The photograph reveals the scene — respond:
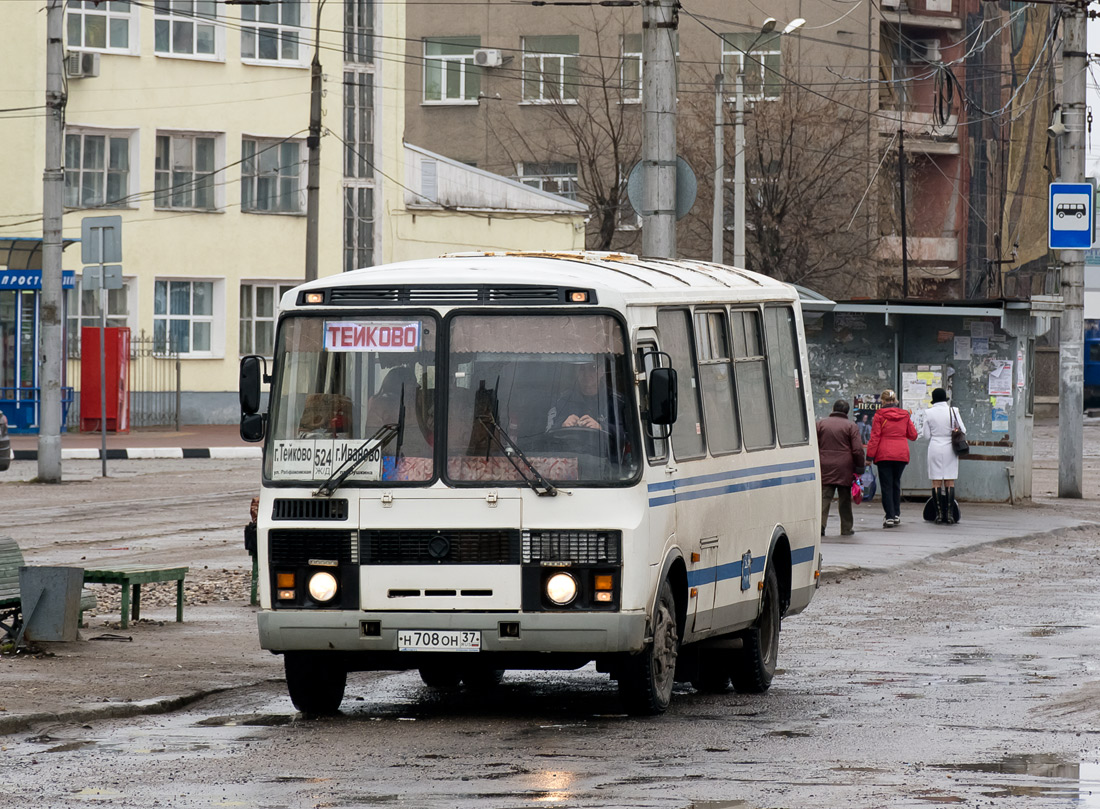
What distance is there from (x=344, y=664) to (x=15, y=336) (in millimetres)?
30548

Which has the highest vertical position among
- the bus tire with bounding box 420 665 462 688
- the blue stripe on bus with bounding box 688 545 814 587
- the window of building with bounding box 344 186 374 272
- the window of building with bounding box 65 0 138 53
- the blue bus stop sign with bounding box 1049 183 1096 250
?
the window of building with bounding box 65 0 138 53

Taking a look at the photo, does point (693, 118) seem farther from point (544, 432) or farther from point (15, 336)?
point (544, 432)

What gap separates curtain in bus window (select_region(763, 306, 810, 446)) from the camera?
40.5ft

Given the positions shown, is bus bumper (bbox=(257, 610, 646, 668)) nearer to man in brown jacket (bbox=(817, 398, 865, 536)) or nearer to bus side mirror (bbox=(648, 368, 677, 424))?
bus side mirror (bbox=(648, 368, 677, 424))

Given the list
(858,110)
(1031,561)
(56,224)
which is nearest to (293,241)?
(858,110)

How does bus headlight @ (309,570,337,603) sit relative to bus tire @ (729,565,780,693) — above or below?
above

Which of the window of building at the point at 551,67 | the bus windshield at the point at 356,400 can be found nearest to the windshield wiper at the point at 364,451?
the bus windshield at the point at 356,400

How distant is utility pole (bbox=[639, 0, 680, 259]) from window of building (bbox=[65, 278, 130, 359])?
27180mm

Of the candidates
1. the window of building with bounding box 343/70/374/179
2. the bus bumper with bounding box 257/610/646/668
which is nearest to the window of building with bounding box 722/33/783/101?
the window of building with bounding box 343/70/374/179

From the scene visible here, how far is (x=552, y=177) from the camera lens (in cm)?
5962

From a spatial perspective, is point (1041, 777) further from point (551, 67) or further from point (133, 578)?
point (551, 67)

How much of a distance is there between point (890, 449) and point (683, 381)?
13296 millimetres

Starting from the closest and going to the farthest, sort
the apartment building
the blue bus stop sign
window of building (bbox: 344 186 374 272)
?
the blue bus stop sign < window of building (bbox: 344 186 374 272) < the apartment building

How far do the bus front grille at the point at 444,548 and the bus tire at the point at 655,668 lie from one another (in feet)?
2.71
